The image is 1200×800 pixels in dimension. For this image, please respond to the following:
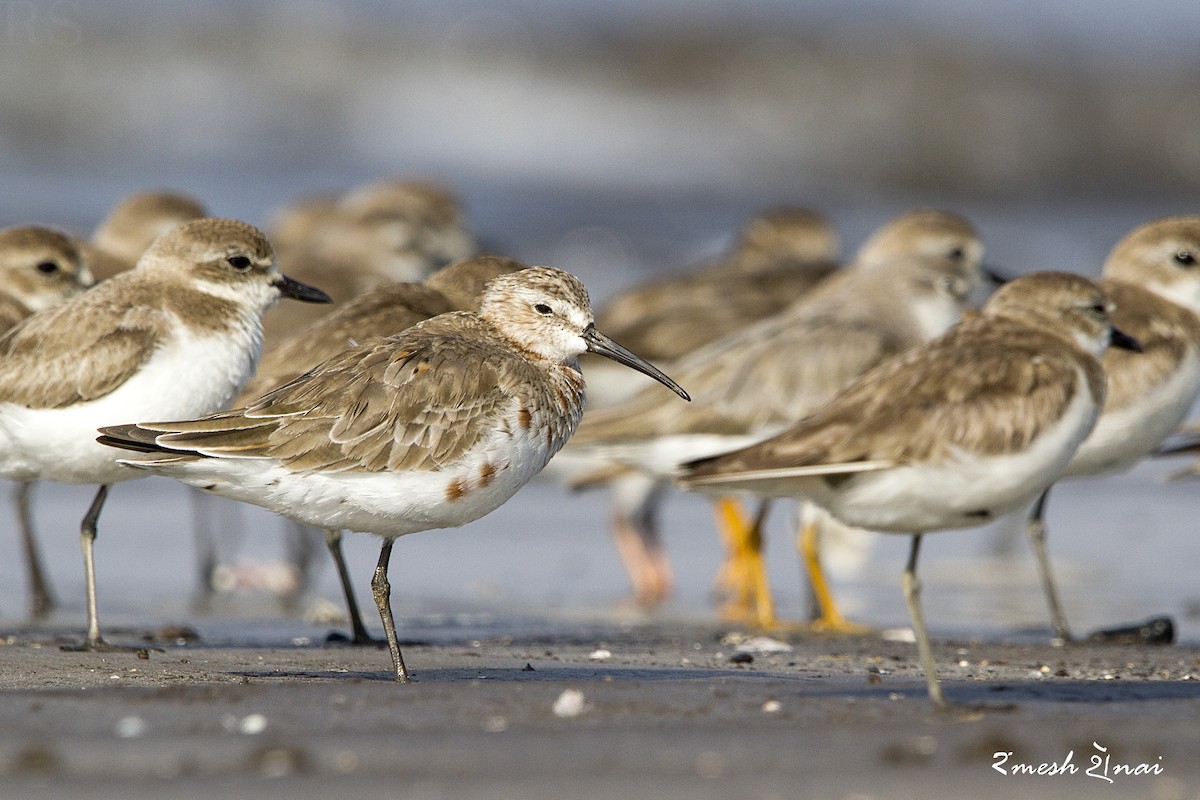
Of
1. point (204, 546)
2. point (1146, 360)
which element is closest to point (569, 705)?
point (1146, 360)

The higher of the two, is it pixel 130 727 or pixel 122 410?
pixel 122 410

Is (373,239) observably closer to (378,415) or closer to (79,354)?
(79,354)

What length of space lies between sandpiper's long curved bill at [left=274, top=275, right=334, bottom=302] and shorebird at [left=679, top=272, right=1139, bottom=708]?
2.11 meters

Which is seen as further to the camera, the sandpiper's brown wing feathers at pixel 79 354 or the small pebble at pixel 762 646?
the small pebble at pixel 762 646

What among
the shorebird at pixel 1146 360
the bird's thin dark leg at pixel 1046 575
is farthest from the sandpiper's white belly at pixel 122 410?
the shorebird at pixel 1146 360

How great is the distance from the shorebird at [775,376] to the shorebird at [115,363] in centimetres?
291

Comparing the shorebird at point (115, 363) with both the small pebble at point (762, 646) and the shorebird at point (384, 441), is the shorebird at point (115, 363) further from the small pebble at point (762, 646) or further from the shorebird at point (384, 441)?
the small pebble at point (762, 646)

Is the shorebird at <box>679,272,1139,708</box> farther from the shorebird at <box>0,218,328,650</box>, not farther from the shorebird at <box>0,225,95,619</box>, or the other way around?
the shorebird at <box>0,225,95,619</box>

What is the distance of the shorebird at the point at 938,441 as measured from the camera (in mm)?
6297

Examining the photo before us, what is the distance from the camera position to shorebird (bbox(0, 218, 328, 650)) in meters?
7.01

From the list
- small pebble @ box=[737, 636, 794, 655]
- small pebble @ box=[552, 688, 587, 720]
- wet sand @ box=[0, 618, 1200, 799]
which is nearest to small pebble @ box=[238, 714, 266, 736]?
wet sand @ box=[0, 618, 1200, 799]

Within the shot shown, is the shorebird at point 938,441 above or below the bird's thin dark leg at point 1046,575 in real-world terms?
above

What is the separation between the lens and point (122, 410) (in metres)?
6.98

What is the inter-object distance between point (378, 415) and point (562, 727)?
4.85 ft
